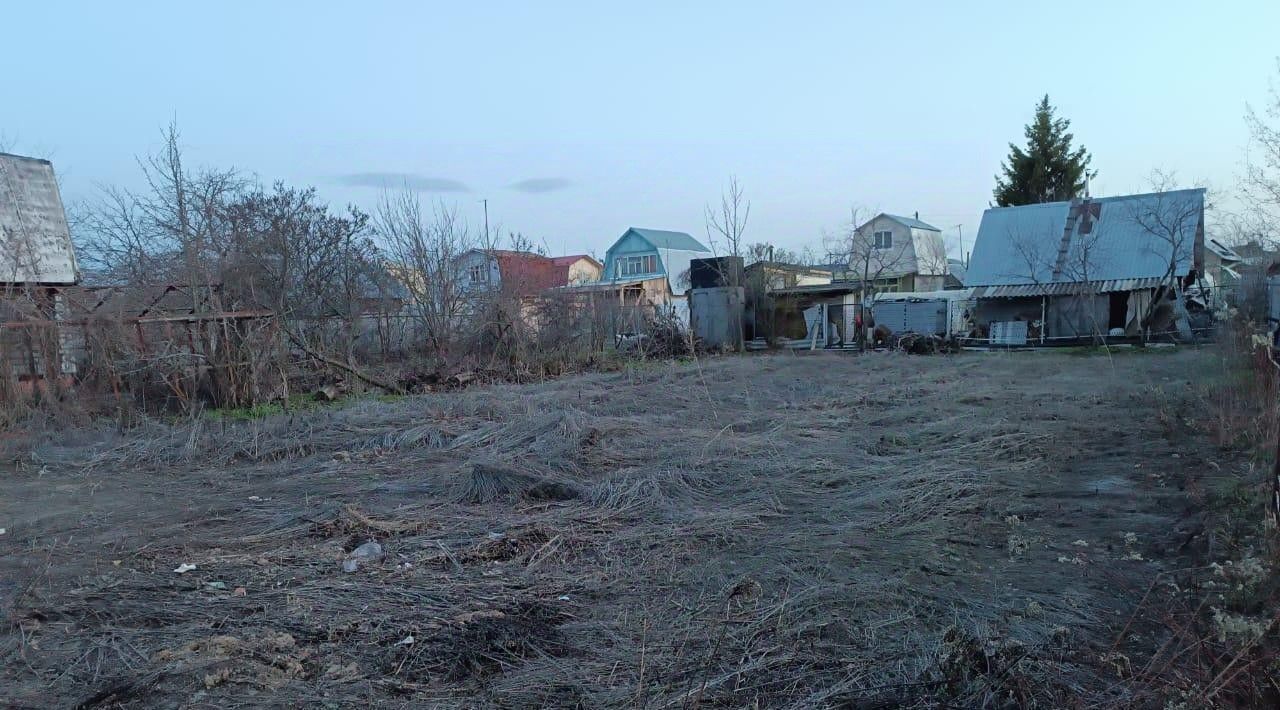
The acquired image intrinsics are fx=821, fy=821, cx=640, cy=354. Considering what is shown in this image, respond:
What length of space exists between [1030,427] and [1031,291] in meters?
18.4

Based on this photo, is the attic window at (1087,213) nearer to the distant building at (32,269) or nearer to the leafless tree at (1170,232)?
the leafless tree at (1170,232)

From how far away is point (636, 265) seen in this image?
46.8 m

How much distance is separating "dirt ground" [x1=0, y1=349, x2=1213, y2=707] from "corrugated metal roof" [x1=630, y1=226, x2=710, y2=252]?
3691 cm

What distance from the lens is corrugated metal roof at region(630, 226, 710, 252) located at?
154 ft

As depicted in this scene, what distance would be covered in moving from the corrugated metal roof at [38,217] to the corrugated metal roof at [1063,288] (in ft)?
82.1

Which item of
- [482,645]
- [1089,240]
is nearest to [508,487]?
[482,645]

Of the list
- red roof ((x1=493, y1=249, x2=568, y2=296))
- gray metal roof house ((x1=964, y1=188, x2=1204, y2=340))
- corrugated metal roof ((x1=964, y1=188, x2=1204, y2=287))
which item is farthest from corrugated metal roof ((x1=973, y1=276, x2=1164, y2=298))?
red roof ((x1=493, y1=249, x2=568, y2=296))

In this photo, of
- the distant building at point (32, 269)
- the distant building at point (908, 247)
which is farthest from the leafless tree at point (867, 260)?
the distant building at point (32, 269)

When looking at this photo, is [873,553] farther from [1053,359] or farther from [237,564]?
[1053,359]

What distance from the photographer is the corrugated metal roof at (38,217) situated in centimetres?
1630

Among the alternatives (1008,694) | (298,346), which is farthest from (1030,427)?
(298,346)

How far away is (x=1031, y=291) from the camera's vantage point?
84.5 ft

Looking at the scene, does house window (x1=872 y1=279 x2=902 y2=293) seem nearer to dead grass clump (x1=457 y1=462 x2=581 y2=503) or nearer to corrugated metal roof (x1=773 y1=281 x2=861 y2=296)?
corrugated metal roof (x1=773 y1=281 x2=861 y2=296)

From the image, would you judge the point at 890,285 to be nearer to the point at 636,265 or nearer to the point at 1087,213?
the point at 1087,213
